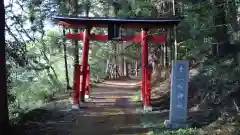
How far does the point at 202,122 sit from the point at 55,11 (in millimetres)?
11804

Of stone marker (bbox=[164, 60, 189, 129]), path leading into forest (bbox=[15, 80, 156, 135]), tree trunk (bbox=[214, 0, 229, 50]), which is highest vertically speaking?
tree trunk (bbox=[214, 0, 229, 50])

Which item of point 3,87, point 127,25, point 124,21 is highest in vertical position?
point 124,21

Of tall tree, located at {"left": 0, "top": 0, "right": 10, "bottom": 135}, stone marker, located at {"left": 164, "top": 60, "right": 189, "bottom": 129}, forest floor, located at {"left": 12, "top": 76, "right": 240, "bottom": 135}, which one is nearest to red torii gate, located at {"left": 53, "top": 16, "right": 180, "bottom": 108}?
forest floor, located at {"left": 12, "top": 76, "right": 240, "bottom": 135}

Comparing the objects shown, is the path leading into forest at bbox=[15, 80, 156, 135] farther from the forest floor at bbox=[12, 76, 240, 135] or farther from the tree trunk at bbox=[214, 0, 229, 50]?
the tree trunk at bbox=[214, 0, 229, 50]

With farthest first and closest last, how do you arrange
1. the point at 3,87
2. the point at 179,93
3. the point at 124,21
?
the point at 124,21
the point at 179,93
the point at 3,87

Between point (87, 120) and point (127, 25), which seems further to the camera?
point (127, 25)

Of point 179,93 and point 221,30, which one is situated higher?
point 221,30

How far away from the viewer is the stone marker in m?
8.94

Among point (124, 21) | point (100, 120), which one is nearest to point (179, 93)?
point (100, 120)

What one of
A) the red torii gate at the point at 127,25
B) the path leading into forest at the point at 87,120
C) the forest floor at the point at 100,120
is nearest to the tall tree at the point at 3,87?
the forest floor at the point at 100,120

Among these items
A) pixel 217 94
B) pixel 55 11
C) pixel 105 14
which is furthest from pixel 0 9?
pixel 105 14

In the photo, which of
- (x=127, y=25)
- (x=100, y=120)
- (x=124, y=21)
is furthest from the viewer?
(x=127, y=25)

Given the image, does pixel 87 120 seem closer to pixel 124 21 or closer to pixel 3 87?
pixel 3 87

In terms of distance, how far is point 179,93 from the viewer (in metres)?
9.07
